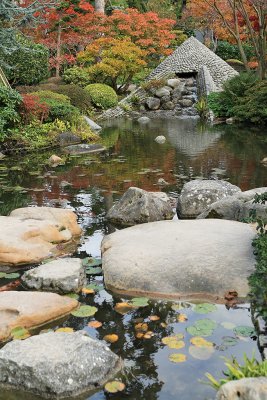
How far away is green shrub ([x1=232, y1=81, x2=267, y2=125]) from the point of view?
17750 millimetres

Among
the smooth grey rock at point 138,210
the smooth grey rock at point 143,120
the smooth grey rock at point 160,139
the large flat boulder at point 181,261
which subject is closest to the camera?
the large flat boulder at point 181,261

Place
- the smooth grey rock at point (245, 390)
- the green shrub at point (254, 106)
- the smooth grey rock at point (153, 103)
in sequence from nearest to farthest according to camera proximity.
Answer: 1. the smooth grey rock at point (245, 390)
2. the green shrub at point (254, 106)
3. the smooth grey rock at point (153, 103)

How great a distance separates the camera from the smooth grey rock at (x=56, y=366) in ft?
10.9

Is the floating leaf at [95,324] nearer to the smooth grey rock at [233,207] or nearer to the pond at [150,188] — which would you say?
the pond at [150,188]

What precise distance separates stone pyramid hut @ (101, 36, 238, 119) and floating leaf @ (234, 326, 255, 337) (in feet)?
63.9

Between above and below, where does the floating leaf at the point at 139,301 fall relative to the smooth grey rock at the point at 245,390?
below

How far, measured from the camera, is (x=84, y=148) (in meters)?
13.3

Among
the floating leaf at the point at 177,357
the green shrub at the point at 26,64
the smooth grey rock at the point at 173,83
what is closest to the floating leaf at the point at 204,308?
the floating leaf at the point at 177,357

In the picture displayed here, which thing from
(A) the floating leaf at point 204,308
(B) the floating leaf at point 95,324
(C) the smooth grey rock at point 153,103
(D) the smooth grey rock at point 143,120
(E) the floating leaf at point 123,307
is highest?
(C) the smooth grey rock at point 153,103

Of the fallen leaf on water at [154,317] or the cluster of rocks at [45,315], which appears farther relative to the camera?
the fallen leaf on water at [154,317]

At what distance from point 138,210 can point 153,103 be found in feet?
56.2

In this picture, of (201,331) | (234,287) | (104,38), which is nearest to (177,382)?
(201,331)

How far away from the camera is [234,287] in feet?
15.3

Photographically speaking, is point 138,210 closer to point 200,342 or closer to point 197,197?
point 197,197
